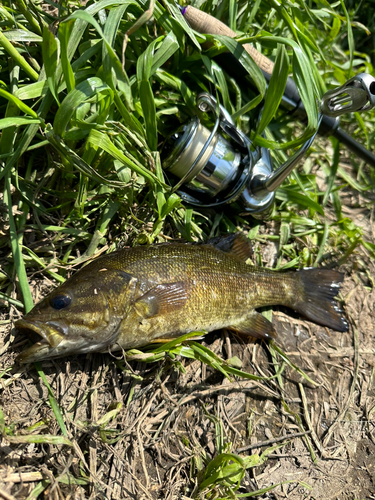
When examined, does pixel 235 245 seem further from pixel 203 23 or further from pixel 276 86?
pixel 203 23

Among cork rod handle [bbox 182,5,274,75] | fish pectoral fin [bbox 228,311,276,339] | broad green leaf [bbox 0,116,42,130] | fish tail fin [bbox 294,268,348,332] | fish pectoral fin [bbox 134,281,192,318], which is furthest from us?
fish tail fin [bbox 294,268,348,332]

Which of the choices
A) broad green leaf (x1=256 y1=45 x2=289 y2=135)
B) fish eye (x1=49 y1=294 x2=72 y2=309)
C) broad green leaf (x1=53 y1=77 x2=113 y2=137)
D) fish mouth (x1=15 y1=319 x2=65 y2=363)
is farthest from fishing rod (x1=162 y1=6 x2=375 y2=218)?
fish mouth (x1=15 y1=319 x2=65 y2=363)

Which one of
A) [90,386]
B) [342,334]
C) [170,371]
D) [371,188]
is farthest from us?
[371,188]

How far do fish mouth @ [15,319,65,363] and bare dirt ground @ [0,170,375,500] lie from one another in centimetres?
23

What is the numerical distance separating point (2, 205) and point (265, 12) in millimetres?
2830

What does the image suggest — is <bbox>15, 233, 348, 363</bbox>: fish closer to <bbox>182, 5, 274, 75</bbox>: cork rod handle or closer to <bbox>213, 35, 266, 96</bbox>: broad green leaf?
<bbox>213, 35, 266, 96</bbox>: broad green leaf

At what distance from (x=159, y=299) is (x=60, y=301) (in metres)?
0.60

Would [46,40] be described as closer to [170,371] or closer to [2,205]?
[2,205]

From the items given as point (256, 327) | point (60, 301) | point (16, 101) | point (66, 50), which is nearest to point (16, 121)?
point (16, 101)

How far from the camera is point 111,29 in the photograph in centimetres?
237

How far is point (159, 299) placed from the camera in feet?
8.17

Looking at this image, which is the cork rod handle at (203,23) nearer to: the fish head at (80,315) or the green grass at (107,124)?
the green grass at (107,124)

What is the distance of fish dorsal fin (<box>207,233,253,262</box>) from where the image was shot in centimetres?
298

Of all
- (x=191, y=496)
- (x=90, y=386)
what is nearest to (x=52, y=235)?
(x=90, y=386)
